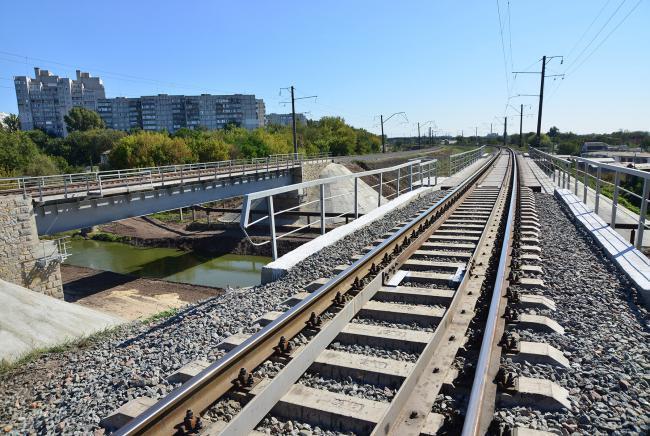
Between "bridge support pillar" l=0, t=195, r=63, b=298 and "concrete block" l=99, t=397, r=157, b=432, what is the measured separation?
18921mm

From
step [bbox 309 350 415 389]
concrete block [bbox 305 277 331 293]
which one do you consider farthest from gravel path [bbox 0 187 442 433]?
step [bbox 309 350 415 389]

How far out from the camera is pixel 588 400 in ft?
9.54

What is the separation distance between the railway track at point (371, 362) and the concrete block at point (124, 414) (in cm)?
37

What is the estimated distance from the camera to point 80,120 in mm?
110625

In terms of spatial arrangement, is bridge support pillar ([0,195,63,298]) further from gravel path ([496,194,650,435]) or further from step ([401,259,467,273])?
gravel path ([496,194,650,435])

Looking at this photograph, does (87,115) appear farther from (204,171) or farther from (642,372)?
(642,372)

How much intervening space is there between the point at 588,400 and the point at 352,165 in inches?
2140

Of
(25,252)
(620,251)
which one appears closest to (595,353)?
(620,251)

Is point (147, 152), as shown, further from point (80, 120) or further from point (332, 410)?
point (80, 120)

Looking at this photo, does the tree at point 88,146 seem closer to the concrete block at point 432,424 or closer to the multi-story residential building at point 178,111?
the multi-story residential building at point 178,111

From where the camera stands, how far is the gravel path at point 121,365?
3.28 metres

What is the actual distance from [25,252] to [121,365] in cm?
1853

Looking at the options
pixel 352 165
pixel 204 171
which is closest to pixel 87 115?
pixel 352 165

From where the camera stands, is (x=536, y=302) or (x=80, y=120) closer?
(x=536, y=302)
